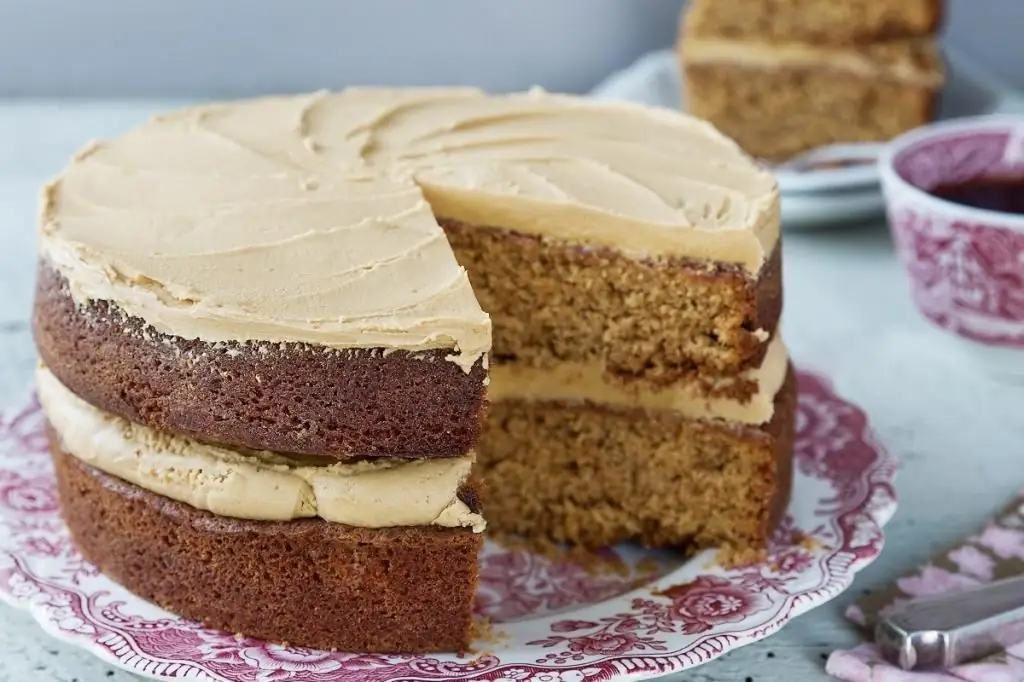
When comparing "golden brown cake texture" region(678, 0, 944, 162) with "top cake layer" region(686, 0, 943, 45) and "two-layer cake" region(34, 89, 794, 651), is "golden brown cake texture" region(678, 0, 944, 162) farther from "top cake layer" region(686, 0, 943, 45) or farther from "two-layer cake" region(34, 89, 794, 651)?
"two-layer cake" region(34, 89, 794, 651)

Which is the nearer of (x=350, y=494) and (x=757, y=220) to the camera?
(x=350, y=494)

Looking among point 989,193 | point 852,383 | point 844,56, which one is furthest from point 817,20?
point 852,383

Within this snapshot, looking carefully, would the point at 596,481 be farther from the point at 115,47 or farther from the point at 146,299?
the point at 115,47

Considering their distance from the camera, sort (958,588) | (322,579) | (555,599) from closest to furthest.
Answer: (322,579) < (958,588) < (555,599)

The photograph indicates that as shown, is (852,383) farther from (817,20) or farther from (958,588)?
(817,20)

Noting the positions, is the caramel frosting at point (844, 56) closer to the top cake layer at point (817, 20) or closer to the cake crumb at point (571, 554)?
the top cake layer at point (817, 20)

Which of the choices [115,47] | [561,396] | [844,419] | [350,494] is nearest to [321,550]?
[350,494]

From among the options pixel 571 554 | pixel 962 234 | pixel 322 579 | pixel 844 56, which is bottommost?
pixel 571 554

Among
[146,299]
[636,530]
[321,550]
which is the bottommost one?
[636,530]
